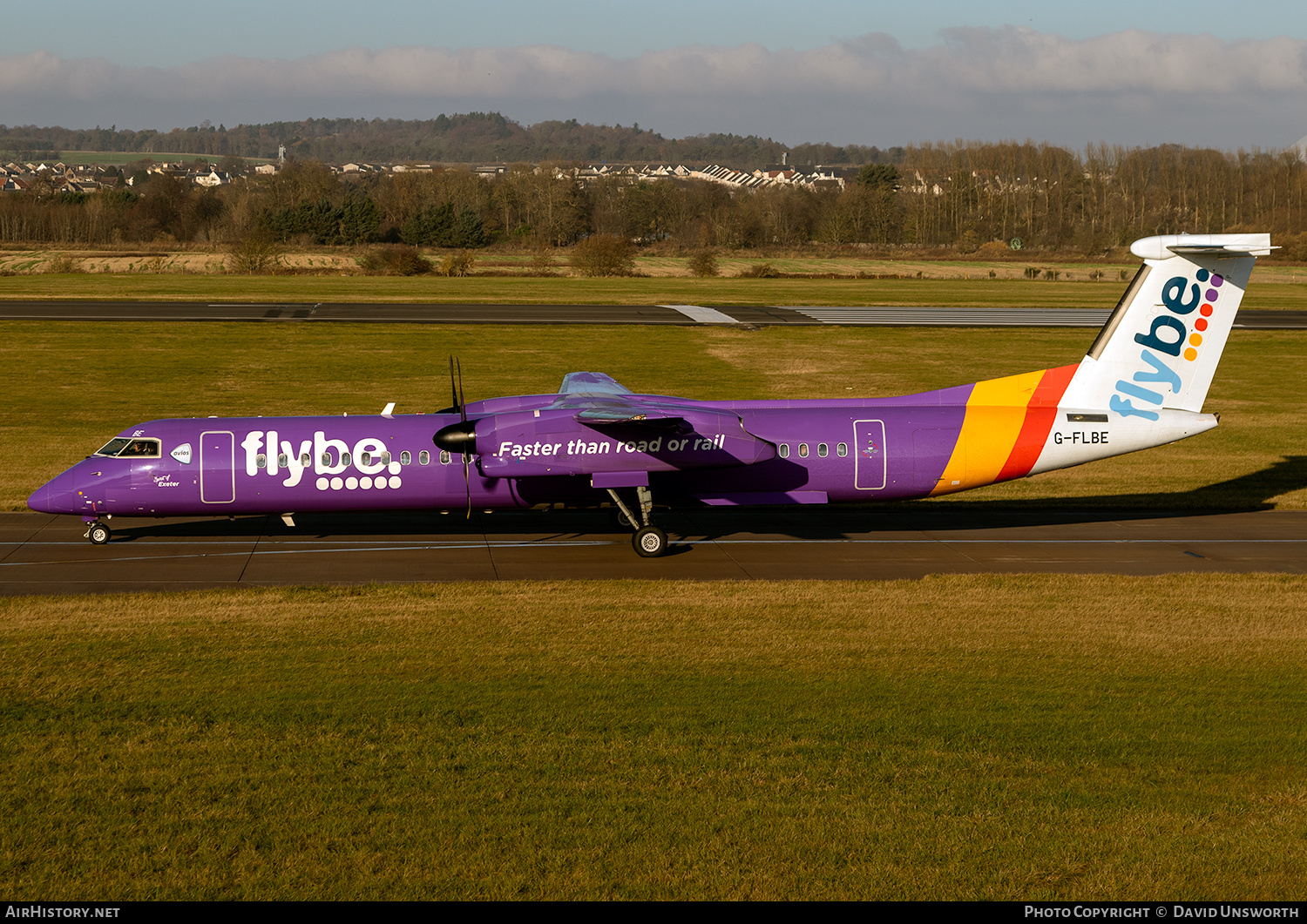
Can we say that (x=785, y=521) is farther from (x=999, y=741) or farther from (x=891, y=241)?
(x=891, y=241)

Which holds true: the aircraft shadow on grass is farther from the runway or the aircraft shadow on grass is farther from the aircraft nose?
the aircraft nose

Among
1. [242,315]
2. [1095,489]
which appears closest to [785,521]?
[1095,489]

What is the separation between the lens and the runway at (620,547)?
2317cm

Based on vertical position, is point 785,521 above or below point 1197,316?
below

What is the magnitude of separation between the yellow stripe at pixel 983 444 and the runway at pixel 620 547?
5.88ft

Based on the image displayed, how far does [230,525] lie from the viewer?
2734 cm

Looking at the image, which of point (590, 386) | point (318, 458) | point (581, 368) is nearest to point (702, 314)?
point (581, 368)

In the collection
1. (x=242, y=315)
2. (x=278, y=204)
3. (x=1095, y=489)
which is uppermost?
(x=278, y=204)

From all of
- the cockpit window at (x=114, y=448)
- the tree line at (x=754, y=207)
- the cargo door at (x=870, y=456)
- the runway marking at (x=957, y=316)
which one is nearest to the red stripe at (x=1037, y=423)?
the cargo door at (x=870, y=456)

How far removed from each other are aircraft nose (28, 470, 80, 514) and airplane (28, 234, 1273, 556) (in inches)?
2.1

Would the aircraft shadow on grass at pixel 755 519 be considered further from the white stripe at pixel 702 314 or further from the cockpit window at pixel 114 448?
the white stripe at pixel 702 314

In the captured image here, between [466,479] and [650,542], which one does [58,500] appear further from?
[650,542]

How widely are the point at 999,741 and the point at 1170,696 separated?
358 cm

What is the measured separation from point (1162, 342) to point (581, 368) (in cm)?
3010
